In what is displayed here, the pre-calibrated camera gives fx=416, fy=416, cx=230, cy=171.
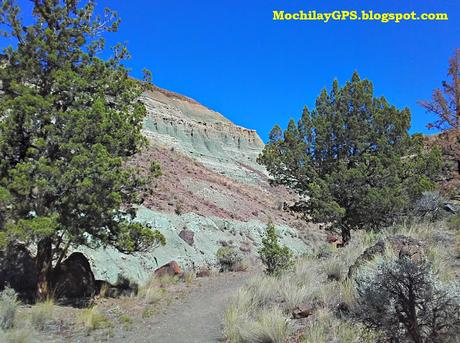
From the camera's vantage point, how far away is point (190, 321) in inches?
398

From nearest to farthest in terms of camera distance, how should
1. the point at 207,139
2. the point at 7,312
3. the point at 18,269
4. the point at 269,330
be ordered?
the point at 269,330
the point at 7,312
the point at 18,269
the point at 207,139

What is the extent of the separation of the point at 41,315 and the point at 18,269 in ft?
11.7

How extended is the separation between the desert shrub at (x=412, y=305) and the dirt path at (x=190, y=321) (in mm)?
3922

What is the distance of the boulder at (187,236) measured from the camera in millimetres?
20575

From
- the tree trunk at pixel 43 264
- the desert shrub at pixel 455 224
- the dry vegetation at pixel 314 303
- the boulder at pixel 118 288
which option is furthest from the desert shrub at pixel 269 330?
the boulder at pixel 118 288

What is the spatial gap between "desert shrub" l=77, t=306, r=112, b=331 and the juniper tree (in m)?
1.82

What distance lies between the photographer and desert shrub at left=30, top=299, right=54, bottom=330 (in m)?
9.19

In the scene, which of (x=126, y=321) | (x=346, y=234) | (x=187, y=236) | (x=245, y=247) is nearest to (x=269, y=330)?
(x=126, y=321)

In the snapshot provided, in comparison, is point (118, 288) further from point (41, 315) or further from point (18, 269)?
point (41, 315)

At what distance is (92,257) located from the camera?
47.9ft

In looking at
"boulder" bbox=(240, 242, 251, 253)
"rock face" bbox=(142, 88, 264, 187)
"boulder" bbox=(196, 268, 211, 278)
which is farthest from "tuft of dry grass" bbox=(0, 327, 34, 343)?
"rock face" bbox=(142, 88, 264, 187)

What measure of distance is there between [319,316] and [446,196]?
12.9 m

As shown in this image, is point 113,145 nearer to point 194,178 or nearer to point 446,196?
point 446,196

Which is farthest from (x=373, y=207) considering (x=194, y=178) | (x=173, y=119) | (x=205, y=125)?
(x=205, y=125)
